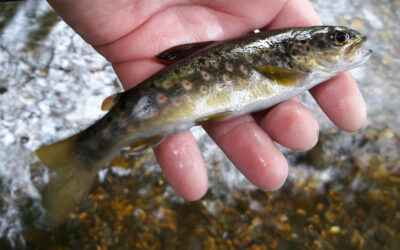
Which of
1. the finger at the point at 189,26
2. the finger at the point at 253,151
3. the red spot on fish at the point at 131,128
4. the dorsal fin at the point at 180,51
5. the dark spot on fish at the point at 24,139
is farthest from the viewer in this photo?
the dark spot on fish at the point at 24,139

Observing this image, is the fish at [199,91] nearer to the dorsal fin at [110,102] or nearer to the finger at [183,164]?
the dorsal fin at [110,102]

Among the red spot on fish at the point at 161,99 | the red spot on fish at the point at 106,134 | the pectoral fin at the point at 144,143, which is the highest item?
the red spot on fish at the point at 161,99

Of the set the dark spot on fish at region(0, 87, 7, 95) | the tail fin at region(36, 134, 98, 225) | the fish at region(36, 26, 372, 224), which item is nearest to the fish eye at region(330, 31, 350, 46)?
the fish at region(36, 26, 372, 224)

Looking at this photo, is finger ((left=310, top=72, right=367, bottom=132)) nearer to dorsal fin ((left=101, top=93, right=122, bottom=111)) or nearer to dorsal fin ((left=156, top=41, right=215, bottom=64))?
dorsal fin ((left=156, top=41, right=215, bottom=64))

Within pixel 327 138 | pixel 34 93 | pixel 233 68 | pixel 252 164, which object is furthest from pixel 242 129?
pixel 34 93

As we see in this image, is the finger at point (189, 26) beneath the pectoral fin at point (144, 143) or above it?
above

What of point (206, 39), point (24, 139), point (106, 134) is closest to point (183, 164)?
point (106, 134)

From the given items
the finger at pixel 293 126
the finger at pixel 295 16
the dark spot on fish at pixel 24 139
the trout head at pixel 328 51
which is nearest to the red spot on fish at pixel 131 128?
the finger at pixel 293 126

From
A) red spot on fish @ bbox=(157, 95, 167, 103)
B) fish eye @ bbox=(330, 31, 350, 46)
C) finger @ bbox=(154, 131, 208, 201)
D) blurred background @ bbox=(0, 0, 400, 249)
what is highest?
fish eye @ bbox=(330, 31, 350, 46)

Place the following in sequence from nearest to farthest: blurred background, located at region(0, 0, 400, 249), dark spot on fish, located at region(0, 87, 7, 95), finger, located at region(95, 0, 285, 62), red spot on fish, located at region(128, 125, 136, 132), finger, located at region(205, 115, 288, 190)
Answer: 1. red spot on fish, located at region(128, 125, 136, 132)
2. finger, located at region(205, 115, 288, 190)
3. finger, located at region(95, 0, 285, 62)
4. blurred background, located at region(0, 0, 400, 249)
5. dark spot on fish, located at region(0, 87, 7, 95)
